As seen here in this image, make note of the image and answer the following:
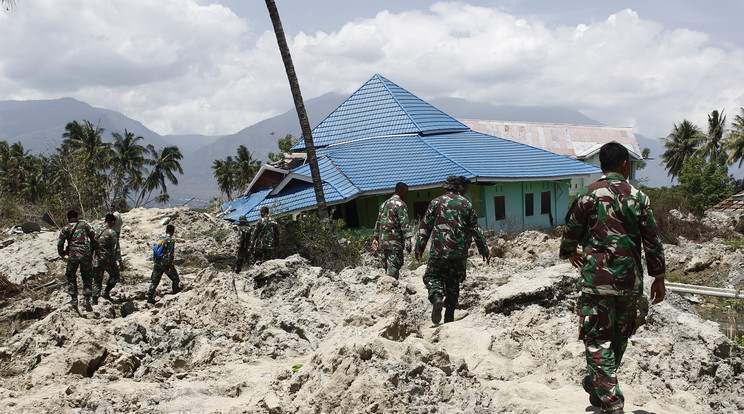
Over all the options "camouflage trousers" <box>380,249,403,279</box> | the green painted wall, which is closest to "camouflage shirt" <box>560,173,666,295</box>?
Result: "camouflage trousers" <box>380,249,403,279</box>

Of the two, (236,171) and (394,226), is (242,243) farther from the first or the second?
(236,171)

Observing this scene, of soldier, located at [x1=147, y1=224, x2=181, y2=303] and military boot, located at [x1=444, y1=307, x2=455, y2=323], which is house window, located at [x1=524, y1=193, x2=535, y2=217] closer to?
soldier, located at [x1=147, y1=224, x2=181, y2=303]

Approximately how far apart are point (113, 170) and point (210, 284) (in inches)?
1251

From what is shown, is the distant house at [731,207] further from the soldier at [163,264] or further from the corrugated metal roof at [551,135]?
the soldier at [163,264]

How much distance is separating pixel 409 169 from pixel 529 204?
5309 millimetres

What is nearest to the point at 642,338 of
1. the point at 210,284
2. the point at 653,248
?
the point at 653,248

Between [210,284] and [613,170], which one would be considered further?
[210,284]

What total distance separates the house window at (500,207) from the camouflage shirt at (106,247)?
13960 millimetres

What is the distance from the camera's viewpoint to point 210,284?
25.9 feet

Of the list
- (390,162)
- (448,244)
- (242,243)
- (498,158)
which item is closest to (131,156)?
(390,162)

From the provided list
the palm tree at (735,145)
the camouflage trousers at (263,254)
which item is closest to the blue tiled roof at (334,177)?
the camouflage trousers at (263,254)

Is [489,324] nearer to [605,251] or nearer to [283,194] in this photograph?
[605,251]

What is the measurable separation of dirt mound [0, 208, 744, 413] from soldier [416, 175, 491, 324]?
1.18 feet

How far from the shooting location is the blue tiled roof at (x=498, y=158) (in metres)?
19.8
